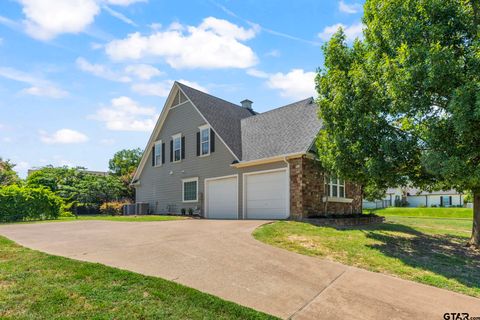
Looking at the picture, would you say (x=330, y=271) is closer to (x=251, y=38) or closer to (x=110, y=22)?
(x=251, y=38)

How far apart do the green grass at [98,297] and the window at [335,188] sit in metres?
11.6

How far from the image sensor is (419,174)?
32.9 ft

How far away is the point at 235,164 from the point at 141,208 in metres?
9.47

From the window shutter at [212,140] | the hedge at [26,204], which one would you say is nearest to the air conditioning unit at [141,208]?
the hedge at [26,204]

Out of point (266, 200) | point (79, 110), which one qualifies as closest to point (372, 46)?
point (266, 200)

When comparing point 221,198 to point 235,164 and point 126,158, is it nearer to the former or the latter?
point 235,164

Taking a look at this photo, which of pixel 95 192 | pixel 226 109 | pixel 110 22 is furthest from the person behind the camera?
pixel 95 192

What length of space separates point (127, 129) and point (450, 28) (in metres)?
18.8

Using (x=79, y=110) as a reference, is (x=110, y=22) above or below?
above

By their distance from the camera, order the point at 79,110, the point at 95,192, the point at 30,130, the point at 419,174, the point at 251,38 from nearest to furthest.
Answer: the point at 419,174 < the point at 251,38 < the point at 79,110 < the point at 30,130 < the point at 95,192

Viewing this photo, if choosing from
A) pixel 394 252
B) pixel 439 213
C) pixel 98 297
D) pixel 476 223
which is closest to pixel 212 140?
pixel 394 252

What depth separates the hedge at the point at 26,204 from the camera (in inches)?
628

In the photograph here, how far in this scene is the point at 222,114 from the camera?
19891 mm

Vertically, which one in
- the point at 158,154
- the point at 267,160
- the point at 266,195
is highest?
the point at 158,154
